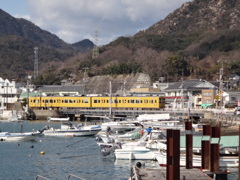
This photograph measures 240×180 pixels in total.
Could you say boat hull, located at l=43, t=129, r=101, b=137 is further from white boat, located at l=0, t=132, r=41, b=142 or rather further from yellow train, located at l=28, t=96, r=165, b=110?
yellow train, located at l=28, t=96, r=165, b=110

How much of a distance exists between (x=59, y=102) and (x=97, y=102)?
701 cm

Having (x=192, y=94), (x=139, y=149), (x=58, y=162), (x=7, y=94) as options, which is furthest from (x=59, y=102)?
(x=139, y=149)

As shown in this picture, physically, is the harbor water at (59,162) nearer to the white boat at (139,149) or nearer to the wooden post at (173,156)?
the white boat at (139,149)

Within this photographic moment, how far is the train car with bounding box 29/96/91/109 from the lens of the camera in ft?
266

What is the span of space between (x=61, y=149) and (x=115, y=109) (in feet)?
124

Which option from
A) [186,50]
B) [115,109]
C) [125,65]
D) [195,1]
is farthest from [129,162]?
[195,1]

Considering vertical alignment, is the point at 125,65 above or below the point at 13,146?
above

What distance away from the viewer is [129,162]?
31.4 m

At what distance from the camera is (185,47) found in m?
149

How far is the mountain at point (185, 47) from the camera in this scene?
360 ft

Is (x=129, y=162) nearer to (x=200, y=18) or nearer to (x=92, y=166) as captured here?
(x=92, y=166)

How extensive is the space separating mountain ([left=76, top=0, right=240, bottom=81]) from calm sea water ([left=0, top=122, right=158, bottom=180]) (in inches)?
2659

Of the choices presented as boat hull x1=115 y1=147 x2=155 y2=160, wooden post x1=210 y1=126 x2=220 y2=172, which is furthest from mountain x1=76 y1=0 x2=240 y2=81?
wooden post x1=210 y1=126 x2=220 y2=172

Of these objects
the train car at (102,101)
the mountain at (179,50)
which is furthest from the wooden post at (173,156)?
the mountain at (179,50)
